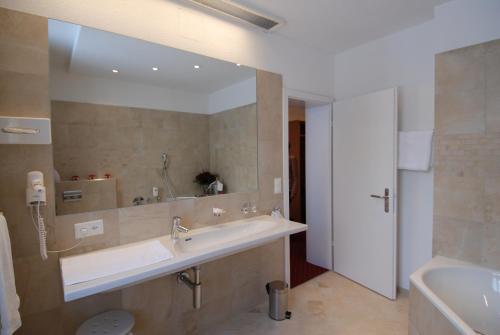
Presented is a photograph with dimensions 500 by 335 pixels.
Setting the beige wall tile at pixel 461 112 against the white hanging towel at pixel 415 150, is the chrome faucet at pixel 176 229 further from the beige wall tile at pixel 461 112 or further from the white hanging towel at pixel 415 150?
the beige wall tile at pixel 461 112

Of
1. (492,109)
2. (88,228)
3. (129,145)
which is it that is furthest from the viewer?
(492,109)

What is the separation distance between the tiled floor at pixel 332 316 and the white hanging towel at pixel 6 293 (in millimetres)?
1378

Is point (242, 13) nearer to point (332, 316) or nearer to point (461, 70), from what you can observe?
point (461, 70)

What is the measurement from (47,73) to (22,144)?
1.36 feet

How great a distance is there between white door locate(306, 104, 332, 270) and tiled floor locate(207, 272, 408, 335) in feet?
1.82

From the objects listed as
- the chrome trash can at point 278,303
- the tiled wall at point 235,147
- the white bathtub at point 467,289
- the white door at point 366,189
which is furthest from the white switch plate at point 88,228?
the white door at point 366,189

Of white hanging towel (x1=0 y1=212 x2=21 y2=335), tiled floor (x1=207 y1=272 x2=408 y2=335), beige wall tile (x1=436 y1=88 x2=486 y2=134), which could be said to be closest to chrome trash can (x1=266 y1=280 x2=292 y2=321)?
tiled floor (x1=207 y1=272 x2=408 y2=335)

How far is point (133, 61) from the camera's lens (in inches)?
69.7

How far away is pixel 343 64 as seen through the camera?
3012 mm

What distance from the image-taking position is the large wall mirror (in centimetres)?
154

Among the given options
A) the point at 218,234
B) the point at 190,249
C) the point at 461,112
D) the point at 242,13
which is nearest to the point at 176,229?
the point at 190,249

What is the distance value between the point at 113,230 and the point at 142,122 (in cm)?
75

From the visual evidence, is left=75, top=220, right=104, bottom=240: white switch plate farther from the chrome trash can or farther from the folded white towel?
the chrome trash can

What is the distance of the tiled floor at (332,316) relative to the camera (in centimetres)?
211
